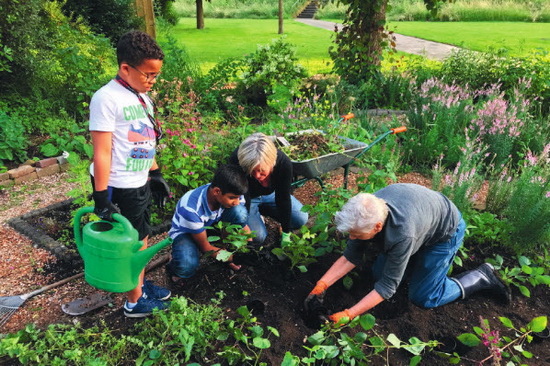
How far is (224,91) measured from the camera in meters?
6.06

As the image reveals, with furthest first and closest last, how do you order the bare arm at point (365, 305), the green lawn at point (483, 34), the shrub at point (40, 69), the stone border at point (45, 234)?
the green lawn at point (483, 34) < the shrub at point (40, 69) < the stone border at point (45, 234) < the bare arm at point (365, 305)

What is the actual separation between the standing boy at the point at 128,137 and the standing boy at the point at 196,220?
227 mm

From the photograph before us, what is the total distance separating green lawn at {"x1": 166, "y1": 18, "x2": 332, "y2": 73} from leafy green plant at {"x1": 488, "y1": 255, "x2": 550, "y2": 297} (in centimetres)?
758

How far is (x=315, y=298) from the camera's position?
2.26 meters

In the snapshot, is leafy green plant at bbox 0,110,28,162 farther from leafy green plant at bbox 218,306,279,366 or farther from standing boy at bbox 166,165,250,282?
leafy green plant at bbox 218,306,279,366

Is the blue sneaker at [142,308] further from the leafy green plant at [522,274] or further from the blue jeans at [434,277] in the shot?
the leafy green plant at [522,274]

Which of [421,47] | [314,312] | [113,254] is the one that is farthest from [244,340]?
[421,47]

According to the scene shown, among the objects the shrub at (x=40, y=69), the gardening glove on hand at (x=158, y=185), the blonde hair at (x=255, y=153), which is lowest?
the gardening glove on hand at (x=158, y=185)

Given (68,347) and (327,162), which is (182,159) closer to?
(327,162)

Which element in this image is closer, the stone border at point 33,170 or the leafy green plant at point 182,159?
the leafy green plant at point 182,159

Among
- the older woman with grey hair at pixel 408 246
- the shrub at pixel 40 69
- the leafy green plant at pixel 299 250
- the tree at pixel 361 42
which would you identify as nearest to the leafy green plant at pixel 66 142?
the shrub at pixel 40 69

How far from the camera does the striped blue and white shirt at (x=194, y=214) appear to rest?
2.45 meters

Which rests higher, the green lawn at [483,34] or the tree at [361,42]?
the green lawn at [483,34]

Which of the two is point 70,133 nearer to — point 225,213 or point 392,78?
point 225,213
